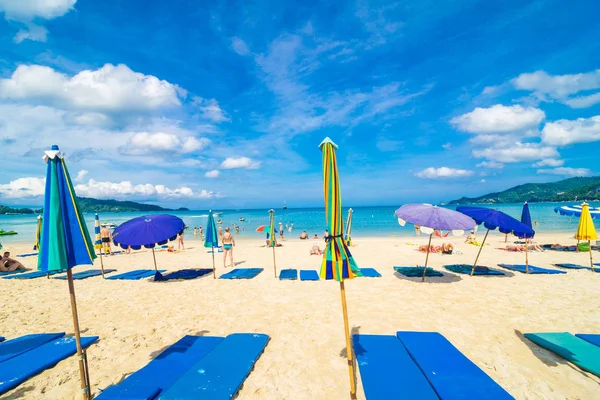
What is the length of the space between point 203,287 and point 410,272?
7843 mm

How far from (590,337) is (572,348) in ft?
2.66

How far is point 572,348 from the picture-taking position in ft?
16.2

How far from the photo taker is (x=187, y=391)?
3.85m

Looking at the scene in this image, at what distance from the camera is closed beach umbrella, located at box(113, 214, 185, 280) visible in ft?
29.3

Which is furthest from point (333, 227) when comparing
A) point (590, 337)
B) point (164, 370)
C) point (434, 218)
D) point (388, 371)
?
point (434, 218)

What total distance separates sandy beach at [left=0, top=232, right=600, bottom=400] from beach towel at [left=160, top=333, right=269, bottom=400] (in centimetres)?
19

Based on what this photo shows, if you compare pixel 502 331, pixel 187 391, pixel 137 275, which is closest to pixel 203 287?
pixel 137 275

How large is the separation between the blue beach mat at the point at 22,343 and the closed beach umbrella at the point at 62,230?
2.68 metres

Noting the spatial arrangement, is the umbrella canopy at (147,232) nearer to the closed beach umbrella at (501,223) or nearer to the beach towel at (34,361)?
the beach towel at (34,361)

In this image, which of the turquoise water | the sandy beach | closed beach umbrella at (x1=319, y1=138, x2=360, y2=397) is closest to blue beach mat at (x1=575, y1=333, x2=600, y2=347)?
the sandy beach

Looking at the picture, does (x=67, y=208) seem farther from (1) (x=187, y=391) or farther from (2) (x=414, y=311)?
(2) (x=414, y=311)

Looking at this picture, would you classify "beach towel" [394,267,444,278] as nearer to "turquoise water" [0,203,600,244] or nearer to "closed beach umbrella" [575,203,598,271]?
"closed beach umbrella" [575,203,598,271]

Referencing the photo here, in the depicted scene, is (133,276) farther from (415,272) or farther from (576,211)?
(576,211)

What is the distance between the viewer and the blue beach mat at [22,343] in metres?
5.05
